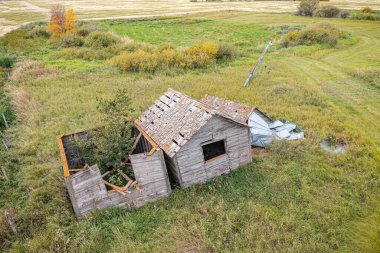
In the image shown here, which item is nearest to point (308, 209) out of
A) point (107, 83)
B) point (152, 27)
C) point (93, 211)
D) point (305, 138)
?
point (305, 138)

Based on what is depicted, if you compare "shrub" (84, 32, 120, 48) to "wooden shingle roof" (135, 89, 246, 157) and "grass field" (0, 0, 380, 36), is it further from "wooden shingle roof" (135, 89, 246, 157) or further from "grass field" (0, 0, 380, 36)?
"wooden shingle roof" (135, 89, 246, 157)

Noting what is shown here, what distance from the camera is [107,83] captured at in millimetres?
22203

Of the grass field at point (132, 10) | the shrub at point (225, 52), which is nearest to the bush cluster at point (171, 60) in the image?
the shrub at point (225, 52)

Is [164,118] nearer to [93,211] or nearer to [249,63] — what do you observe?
[93,211]

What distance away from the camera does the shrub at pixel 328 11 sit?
49656 mm

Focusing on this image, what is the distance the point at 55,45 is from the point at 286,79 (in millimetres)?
31601

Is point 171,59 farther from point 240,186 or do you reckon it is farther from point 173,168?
point 240,186

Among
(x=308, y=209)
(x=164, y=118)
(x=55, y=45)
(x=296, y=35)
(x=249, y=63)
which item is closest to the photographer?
(x=308, y=209)

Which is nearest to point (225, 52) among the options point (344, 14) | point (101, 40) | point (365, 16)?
point (101, 40)

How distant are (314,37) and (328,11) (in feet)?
73.6

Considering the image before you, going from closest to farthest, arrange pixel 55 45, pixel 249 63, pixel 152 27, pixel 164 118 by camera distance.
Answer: pixel 164 118, pixel 249 63, pixel 55 45, pixel 152 27

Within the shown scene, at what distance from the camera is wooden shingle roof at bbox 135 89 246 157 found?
30.2 feet

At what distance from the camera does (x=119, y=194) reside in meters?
8.76

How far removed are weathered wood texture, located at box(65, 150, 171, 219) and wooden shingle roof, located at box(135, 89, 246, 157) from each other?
2.53ft
